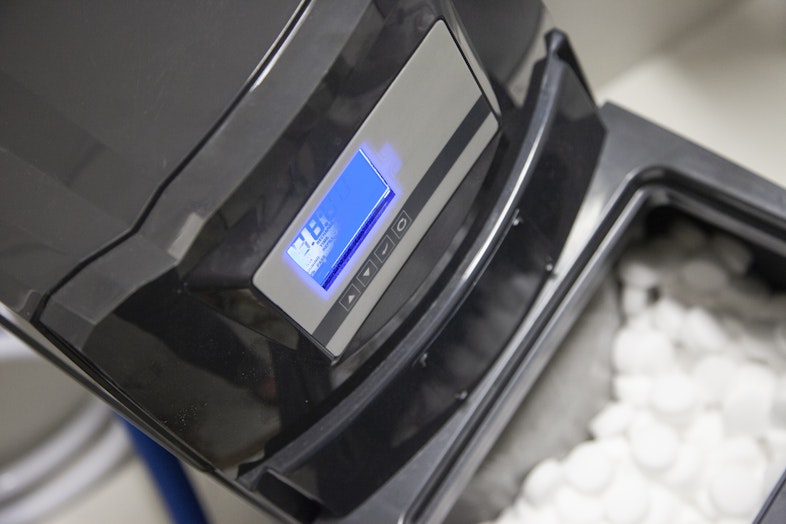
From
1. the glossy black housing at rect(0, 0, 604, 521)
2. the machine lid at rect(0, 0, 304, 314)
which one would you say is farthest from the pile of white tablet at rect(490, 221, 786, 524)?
the machine lid at rect(0, 0, 304, 314)

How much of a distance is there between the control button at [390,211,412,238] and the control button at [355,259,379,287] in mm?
27

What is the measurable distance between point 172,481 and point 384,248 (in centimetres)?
38

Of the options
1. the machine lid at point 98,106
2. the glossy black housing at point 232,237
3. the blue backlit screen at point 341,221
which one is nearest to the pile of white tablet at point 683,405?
the glossy black housing at point 232,237

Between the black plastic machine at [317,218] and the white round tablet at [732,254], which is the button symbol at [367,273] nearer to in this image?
the black plastic machine at [317,218]

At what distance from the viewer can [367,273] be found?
0.60m

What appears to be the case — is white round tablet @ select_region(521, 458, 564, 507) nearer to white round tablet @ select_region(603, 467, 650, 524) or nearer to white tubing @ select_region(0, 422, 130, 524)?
white round tablet @ select_region(603, 467, 650, 524)

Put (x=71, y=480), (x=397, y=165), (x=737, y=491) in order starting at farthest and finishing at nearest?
(x=71, y=480) < (x=737, y=491) < (x=397, y=165)

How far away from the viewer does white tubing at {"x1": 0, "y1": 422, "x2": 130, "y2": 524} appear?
978 millimetres

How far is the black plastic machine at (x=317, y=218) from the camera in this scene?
0.48 metres

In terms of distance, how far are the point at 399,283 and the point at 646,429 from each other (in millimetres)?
289

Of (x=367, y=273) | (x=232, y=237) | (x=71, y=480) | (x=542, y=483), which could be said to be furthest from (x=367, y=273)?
(x=71, y=480)

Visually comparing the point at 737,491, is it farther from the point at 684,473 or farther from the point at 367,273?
the point at 367,273

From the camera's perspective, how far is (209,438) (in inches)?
23.1

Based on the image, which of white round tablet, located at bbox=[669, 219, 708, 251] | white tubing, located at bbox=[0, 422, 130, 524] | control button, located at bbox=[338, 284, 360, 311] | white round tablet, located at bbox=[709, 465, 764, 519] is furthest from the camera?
white tubing, located at bbox=[0, 422, 130, 524]
